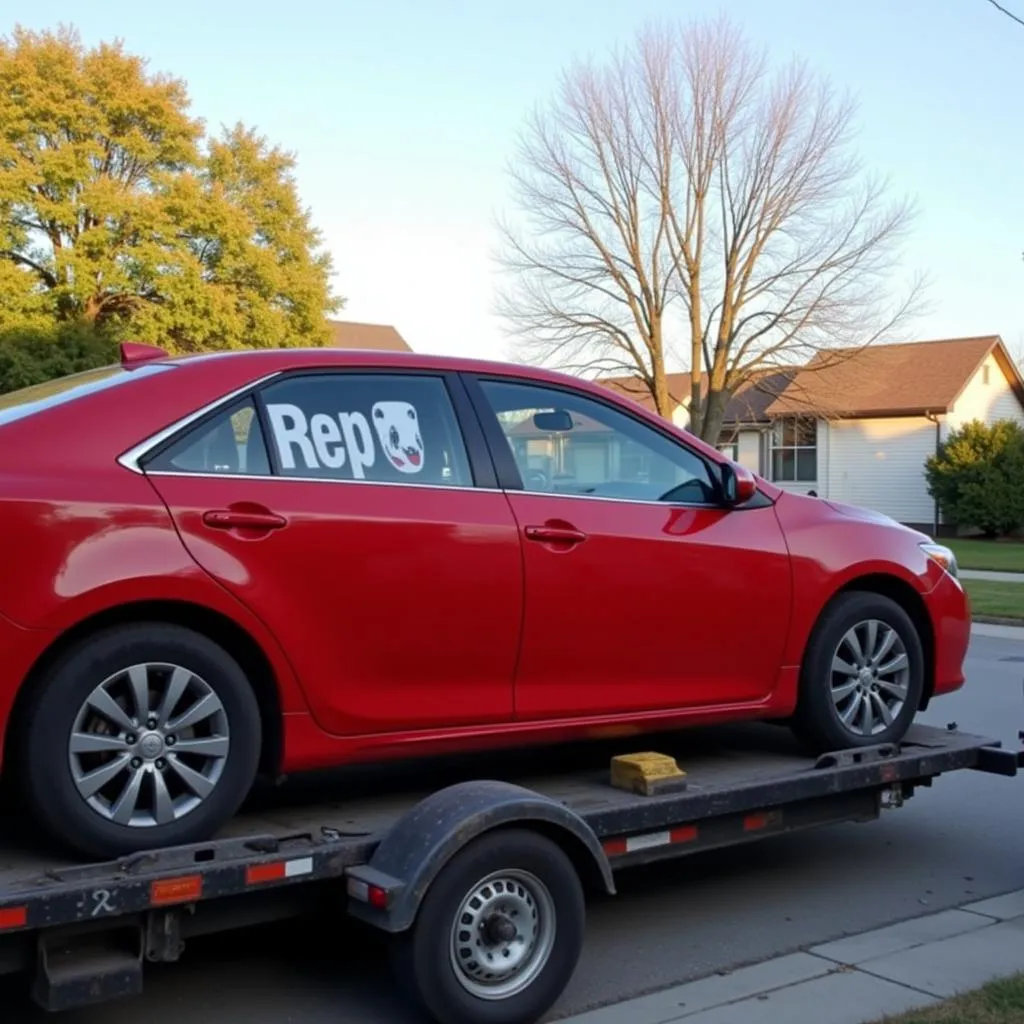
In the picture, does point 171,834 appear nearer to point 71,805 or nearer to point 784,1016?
point 71,805

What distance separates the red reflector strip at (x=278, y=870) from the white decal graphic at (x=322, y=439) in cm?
125

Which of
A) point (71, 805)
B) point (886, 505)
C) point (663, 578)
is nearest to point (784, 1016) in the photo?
point (663, 578)

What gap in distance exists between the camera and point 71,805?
3672 mm

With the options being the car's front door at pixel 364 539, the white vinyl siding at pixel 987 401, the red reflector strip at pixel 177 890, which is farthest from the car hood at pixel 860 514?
the white vinyl siding at pixel 987 401

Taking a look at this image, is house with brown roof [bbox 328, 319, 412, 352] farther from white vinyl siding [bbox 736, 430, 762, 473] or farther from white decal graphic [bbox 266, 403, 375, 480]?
white decal graphic [bbox 266, 403, 375, 480]

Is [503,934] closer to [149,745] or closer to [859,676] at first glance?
[149,745]

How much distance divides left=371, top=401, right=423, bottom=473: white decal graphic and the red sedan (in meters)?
0.01

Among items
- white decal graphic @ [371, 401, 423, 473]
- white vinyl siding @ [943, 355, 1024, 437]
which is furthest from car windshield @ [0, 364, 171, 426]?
white vinyl siding @ [943, 355, 1024, 437]

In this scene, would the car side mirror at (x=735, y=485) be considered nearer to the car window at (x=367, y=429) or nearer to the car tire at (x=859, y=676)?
the car tire at (x=859, y=676)

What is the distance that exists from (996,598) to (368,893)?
1639 cm

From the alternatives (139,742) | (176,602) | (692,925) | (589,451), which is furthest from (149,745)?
(692,925)

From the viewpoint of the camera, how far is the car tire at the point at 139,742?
→ 145 inches

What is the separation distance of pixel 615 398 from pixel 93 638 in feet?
7.90

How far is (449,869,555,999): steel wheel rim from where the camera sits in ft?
13.4
